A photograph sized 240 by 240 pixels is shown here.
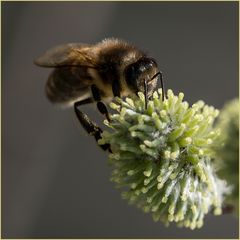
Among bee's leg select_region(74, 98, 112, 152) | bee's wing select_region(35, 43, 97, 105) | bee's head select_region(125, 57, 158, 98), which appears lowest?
bee's leg select_region(74, 98, 112, 152)

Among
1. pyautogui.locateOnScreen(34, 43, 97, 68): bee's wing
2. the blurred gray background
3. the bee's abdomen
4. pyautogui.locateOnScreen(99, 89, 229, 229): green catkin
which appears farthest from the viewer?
the blurred gray background

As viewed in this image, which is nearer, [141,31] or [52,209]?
[52,209]

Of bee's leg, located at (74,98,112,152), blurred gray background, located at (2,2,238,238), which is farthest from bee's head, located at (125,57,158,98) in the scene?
blurred gray background, located at (2,2,238,238)

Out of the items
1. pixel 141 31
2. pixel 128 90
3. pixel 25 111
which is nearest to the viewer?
pixel 128 90

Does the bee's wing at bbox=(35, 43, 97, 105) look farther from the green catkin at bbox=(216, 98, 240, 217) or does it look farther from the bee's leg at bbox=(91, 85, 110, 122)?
the green catkin at bbox=(216, 98, 240, 217)

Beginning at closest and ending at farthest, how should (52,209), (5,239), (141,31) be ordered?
(5,239), (52,209), (141,31)

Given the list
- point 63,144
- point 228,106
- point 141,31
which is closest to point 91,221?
point 63,144

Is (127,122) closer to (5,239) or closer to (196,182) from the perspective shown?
(196,182)
